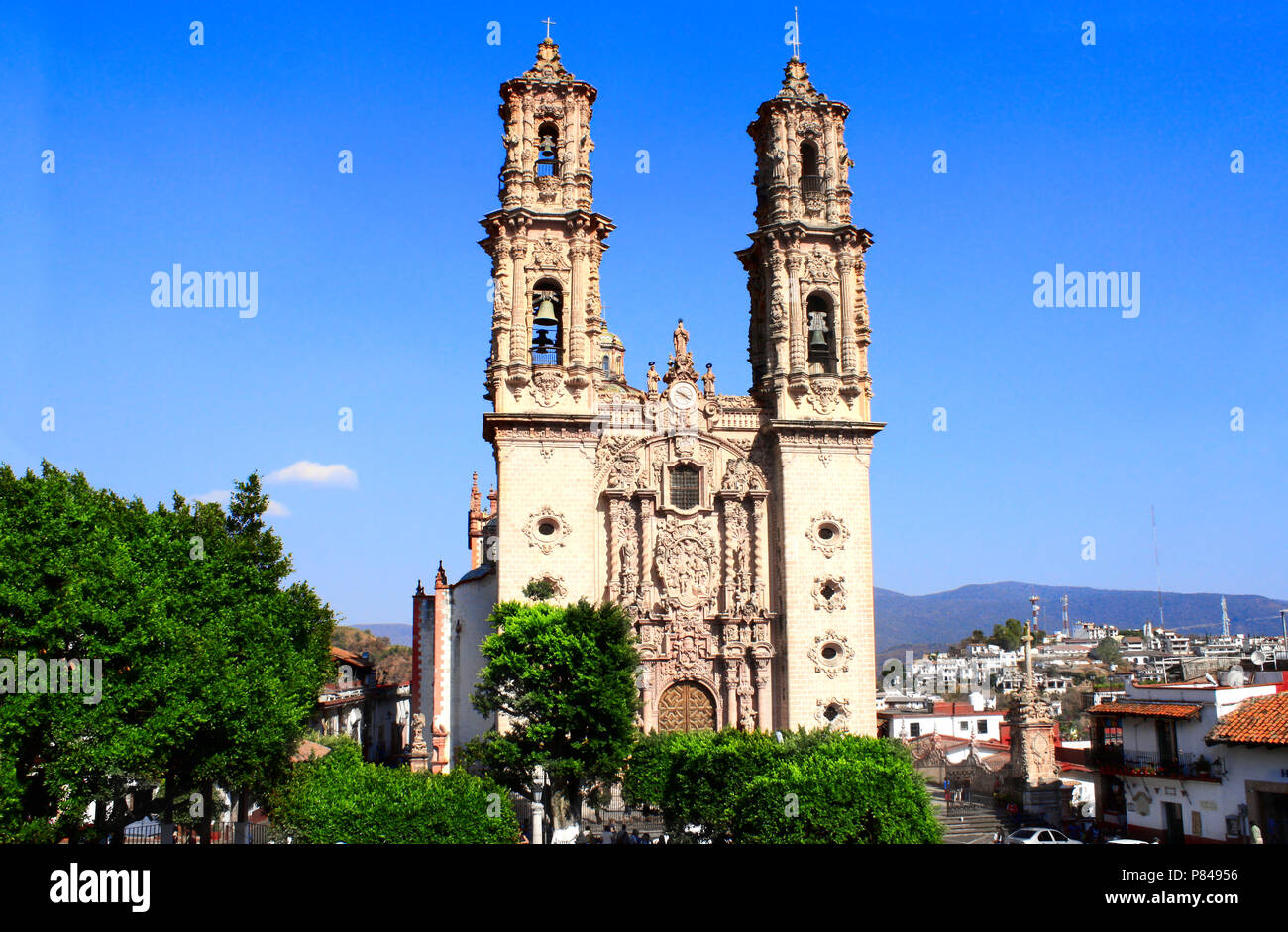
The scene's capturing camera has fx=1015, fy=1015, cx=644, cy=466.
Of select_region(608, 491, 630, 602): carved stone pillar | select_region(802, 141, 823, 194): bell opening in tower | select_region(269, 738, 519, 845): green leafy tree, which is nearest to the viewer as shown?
select_region(269, 738, 519, 845): green leafy tree

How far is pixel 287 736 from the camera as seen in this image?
32000 millimetres

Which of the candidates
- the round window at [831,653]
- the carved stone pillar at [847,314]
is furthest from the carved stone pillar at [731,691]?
the carved stone pillar at [847,314]

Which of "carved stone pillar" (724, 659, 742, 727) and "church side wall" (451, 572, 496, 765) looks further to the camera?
"church side wall" (451, 572, 496, 765)

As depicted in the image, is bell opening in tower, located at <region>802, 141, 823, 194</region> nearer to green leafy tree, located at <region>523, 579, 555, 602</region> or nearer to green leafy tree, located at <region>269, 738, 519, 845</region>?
green leafy tree, located at <region>523, 579, 555, 602</region>

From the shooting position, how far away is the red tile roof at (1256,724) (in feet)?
92.6

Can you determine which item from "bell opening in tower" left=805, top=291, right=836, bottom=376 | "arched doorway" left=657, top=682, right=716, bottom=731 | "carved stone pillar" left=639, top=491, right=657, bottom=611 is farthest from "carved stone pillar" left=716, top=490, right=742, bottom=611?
"bell opening in tower" left=805, top=291, right=836, bottom=376

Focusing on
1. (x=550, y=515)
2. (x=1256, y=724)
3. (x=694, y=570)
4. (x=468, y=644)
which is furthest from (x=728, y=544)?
A: (x=1256, y=724)

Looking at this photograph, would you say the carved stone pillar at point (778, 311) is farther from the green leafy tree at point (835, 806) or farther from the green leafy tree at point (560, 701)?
the green leafy tree at point (835, 806)

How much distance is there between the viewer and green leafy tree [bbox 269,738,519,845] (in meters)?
Answer: 25.4

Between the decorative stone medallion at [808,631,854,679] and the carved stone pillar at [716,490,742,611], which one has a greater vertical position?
the carved stone pillar at [716,490,742,611]

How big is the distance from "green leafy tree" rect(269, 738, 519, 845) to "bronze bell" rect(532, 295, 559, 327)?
58.8 feet
